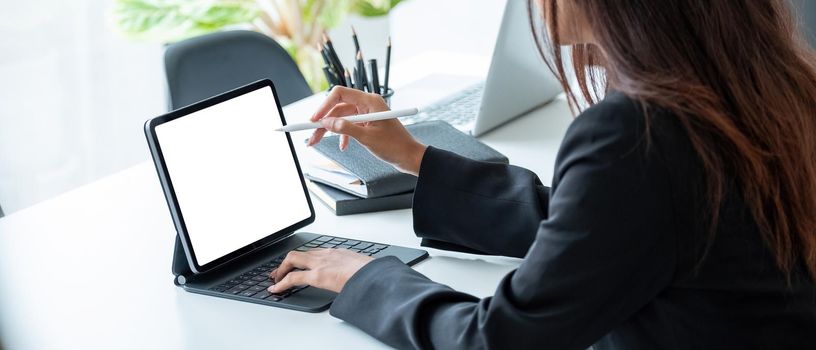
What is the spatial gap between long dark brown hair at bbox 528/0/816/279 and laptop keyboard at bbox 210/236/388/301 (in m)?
0.47

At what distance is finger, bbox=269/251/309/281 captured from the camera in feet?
3.81

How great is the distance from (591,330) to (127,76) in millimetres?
2583

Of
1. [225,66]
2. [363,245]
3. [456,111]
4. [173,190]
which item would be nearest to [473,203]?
[363,245]

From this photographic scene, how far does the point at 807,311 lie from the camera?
3.00ft

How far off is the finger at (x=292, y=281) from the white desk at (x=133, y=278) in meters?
0.03

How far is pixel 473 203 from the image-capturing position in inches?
49.4

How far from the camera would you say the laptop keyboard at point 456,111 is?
1.82m

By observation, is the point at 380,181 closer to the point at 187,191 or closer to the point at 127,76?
the point at 187,191

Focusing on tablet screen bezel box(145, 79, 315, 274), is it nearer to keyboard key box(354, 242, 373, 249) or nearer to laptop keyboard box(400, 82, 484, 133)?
keyboard key box(354, 242, 373, 249)

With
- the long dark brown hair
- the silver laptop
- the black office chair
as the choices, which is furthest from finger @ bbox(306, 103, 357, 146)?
the black office chair

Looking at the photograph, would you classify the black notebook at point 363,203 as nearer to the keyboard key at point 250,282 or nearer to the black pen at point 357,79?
the keyboard key at point 250,282

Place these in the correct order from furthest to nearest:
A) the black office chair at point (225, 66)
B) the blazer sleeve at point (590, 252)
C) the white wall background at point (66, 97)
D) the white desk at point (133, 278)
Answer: the white wall background at point (66, 97), the black office chair at point (225, 66), the white desk at point (133, 278), the blazer sleeve at point (590, 252)

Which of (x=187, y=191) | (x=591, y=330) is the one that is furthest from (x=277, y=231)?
(x=591, y=330)

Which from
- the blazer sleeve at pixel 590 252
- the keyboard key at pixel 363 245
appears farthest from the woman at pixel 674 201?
the keyboard key at pixel 363 245
